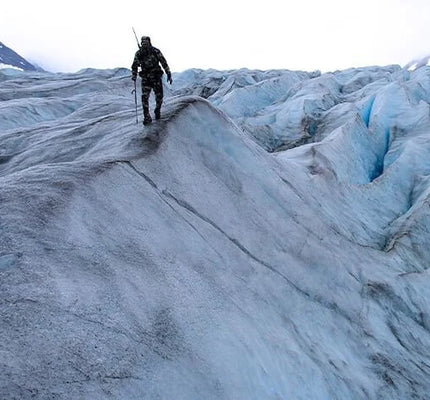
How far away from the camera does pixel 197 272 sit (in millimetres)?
6043

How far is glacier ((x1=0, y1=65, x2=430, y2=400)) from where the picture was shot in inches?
163

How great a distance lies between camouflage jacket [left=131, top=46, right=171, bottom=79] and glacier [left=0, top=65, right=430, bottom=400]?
94 cm

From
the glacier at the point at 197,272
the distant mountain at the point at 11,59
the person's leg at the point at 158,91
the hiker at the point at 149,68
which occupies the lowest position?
the glacier at the point at 197,272

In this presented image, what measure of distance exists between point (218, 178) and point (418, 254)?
20.7 ft

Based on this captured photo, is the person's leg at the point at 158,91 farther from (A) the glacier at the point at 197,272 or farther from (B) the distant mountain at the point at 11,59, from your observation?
(B) the distant mountain at the point at 11,59

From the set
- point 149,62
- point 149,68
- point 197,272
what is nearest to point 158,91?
point 149,68

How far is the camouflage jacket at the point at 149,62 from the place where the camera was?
27.0ft

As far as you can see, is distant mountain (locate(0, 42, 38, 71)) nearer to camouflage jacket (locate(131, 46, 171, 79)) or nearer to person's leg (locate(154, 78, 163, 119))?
camouflage jacket (locate(131, 46, 171, 79))

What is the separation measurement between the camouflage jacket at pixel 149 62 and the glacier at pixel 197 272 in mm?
943

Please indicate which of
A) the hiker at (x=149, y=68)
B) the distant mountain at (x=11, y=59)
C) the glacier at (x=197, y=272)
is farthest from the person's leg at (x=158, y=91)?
the distant mountain at (x=11, y=59)

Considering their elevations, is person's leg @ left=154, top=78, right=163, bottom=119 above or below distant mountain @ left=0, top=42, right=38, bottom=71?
below

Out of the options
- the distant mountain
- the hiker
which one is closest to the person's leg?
the hiker

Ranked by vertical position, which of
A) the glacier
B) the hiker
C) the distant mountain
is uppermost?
the distant mountain

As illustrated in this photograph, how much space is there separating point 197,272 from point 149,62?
15.0ft
